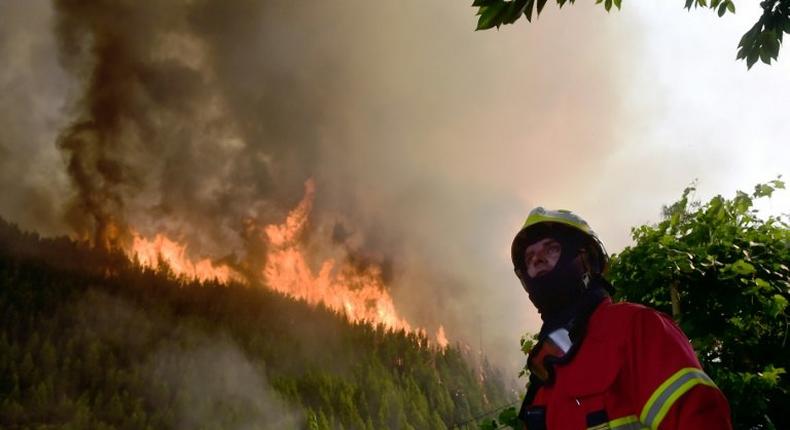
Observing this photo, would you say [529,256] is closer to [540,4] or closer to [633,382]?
[633,382]

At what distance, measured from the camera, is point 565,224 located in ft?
11.3

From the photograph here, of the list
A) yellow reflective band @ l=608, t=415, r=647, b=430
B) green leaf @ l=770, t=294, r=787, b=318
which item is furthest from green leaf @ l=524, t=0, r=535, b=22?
green leaf @ l=770, t=294, r=787, b=318

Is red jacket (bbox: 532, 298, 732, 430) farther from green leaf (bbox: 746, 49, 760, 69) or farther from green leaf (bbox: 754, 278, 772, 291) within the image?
green leaf (bbox: 754, 278, 772, 291)

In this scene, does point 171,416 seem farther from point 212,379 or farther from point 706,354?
point 706,354

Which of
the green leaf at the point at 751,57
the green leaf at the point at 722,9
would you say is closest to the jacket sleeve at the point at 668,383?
the green leaf at the point at 751,57

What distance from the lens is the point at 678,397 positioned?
7.43 feet

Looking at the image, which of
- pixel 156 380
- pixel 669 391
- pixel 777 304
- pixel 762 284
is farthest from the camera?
pixel 156 380

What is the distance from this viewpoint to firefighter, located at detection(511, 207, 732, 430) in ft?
7.51

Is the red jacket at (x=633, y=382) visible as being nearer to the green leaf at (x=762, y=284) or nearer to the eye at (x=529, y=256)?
the eye at (x=529, y=256)

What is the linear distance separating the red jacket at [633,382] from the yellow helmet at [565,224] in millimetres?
598

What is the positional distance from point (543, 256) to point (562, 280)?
0.21m

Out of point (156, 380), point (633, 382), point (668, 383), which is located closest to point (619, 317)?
point (633, 382)

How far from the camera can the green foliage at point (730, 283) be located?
23.0 feet

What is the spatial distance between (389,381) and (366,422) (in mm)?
26131
